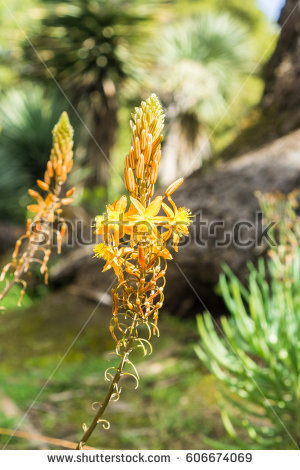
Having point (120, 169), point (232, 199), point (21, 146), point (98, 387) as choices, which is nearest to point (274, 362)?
point (98, 387)

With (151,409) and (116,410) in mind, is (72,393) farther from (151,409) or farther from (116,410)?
(151,409)

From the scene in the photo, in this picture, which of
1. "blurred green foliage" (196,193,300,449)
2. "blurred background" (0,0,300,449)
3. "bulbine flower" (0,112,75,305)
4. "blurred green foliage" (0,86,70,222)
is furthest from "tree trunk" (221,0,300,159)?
"blurred green foliage" (0,86,70,222)

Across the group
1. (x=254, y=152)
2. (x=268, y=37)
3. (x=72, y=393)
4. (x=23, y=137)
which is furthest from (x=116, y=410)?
(x=268, y=37)

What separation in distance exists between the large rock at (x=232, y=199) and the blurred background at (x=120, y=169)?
0.5 inches

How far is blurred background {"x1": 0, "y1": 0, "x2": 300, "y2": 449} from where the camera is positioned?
3.13m

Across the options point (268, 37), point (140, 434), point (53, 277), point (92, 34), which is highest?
point (268, 37)

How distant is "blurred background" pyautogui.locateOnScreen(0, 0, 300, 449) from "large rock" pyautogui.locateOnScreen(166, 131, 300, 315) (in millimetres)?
13

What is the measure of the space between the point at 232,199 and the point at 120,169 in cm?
967

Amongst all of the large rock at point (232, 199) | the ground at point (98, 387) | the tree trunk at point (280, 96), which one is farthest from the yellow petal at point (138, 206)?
the tree trunk at point (280, 96)

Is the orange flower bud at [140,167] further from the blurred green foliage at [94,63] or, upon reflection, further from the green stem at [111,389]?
the blurred green foliage at [94,63]

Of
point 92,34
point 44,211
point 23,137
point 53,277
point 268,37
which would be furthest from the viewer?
point 268,37

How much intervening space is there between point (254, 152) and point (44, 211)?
402 centimetres

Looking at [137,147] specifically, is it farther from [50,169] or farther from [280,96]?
[280,96]

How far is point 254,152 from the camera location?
4.79 m
